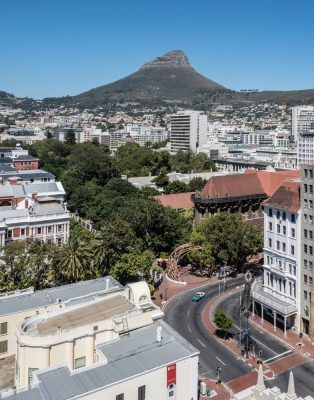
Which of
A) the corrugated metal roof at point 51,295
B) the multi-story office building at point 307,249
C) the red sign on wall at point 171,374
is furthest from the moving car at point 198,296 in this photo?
the red sign on wall at point 171,374

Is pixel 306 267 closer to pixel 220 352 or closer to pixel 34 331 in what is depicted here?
pixel 220 352

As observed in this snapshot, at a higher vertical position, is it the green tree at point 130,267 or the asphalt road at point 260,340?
the green tree at point 130,267

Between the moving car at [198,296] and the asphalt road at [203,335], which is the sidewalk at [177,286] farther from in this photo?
the moving car at [198,296]

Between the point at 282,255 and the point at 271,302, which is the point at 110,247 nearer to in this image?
the point at 271,302

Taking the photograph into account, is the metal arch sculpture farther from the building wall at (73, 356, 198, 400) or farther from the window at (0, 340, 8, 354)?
the building wall at (73, 356, 198, 400)

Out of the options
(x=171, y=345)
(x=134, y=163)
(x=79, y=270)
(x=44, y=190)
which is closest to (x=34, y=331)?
(x=171, y=345)

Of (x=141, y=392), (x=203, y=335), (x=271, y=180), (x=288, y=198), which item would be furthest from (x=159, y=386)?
(x=271, y=180)

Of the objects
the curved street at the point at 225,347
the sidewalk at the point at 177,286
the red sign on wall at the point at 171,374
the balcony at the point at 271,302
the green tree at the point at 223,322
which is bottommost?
the curved street at the point at 225,347
